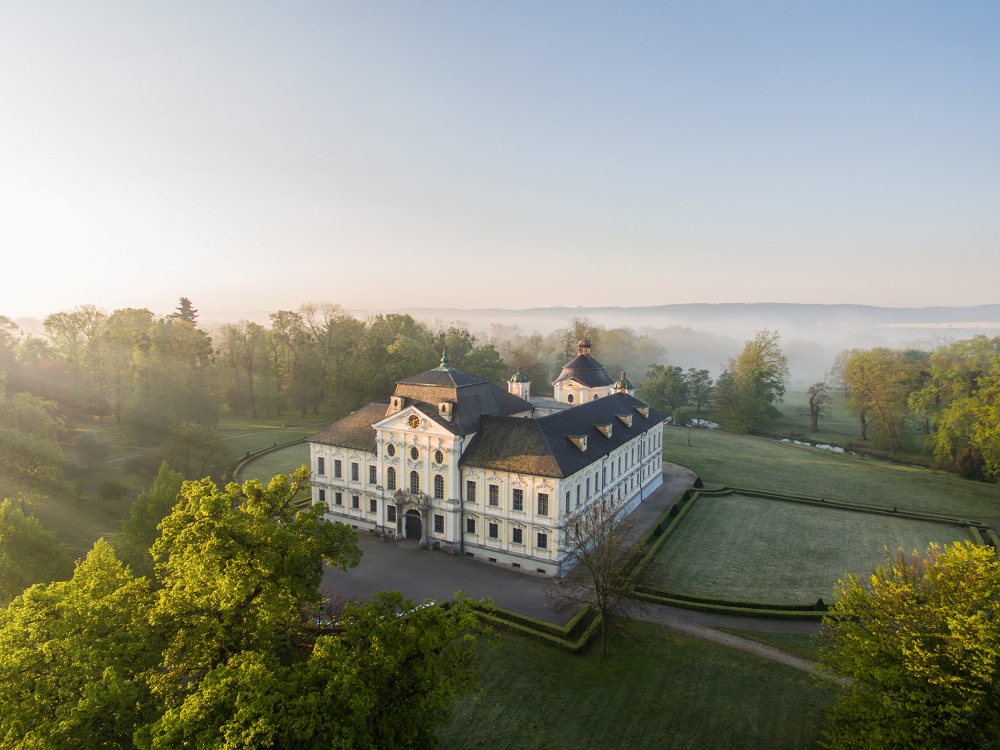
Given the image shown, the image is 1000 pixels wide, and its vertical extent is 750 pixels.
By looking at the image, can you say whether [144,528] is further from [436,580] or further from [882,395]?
[882,395]

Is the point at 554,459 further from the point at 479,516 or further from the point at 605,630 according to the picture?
the point at 605,630

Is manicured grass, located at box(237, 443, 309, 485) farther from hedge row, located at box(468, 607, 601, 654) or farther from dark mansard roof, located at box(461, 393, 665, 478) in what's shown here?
hedge row, located at box(468, 607, 601, 654)

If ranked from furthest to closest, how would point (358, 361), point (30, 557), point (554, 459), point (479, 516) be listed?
point (358, 361), point (479, 516), point (554, 459), point (30, 557)

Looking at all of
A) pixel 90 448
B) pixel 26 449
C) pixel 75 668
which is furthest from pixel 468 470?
pixel 90 448

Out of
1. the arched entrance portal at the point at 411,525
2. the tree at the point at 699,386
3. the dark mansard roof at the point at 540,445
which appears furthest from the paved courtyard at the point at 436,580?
the tree at the point at 699,386

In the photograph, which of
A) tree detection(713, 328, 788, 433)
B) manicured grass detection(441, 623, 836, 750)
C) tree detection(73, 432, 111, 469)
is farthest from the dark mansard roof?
tree detection(713, 328, 788, 433)

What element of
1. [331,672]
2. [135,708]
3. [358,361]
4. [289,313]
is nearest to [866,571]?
[331,672]
